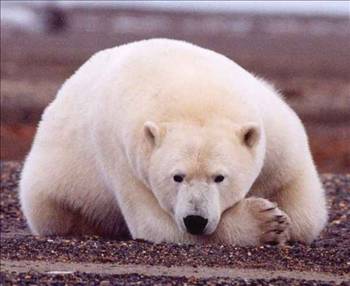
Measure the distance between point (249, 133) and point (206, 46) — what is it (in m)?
27.8

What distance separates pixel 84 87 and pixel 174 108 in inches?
44.8

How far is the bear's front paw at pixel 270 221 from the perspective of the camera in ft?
24.3

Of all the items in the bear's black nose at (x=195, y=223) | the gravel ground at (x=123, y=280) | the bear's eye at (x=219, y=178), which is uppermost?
the bear's eye at (x=219, y=178)

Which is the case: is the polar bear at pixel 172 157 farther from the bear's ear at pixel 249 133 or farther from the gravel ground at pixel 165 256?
the gravel ground at pixel 165 256

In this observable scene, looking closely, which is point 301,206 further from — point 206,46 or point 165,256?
point 206,46

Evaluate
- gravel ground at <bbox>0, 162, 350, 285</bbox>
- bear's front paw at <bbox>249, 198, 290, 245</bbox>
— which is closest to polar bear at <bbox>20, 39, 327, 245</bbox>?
bear's front paw at <bbox>249, 198, 290, 245</bbox>

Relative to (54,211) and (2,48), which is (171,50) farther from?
(2,48)

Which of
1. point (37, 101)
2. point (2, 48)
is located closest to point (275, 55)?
point (2, 48)

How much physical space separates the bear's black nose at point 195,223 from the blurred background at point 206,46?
871cm

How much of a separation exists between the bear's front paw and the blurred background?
8.27 metres

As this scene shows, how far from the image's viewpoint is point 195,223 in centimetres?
709

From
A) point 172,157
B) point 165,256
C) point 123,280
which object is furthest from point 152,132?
point 123,280

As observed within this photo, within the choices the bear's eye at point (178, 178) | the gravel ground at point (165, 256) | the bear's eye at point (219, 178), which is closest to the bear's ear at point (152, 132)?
the bear's eye at point (178, 178)

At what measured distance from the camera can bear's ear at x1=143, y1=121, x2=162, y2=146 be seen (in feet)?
23.7
